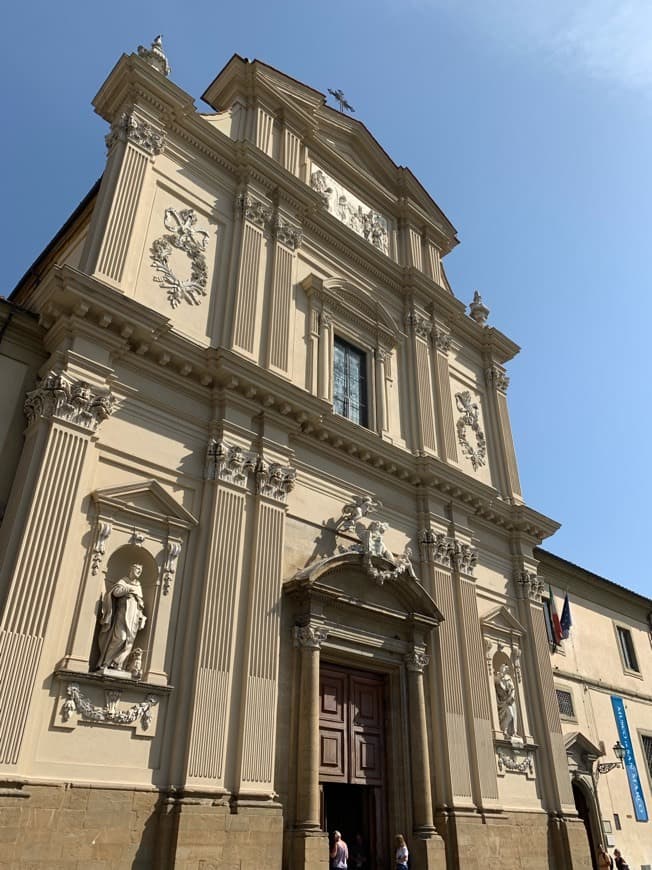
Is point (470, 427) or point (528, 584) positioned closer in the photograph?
point (528, 584)

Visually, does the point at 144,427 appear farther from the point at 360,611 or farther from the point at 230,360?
the point at 360,611

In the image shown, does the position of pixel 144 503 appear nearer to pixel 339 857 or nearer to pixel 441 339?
pixel 339 857

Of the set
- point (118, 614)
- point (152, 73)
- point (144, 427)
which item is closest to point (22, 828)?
point (118, 614)

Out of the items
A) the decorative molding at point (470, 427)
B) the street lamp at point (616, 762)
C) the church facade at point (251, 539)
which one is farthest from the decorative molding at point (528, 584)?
the street lamp at point (616, 762)

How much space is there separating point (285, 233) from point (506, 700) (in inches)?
465

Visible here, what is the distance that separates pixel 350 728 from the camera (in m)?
12.6

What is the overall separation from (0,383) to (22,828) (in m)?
6.23

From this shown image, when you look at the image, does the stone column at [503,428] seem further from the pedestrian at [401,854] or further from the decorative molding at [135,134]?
the decorative molding at [135,134]

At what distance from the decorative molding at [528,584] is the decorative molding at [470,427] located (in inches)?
120

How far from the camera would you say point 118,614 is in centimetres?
997

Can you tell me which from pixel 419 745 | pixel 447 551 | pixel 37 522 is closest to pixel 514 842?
pixel 419 745

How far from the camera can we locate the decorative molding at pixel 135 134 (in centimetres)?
1359

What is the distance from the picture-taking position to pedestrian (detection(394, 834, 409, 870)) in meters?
11.3

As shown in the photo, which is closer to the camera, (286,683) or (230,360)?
(286,683)
